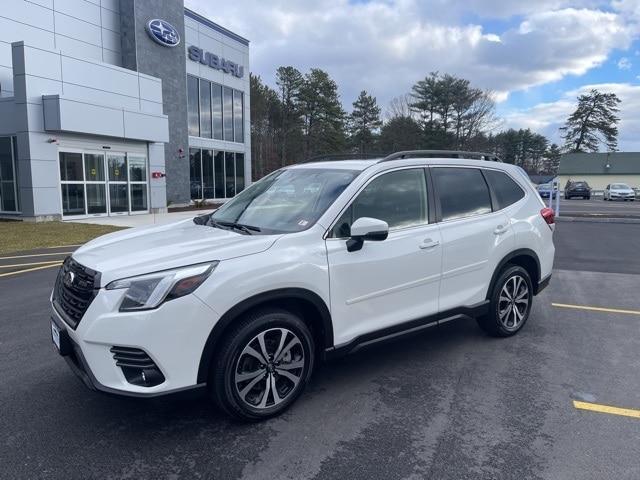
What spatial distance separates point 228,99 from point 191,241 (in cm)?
2800

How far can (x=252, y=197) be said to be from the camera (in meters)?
4.53

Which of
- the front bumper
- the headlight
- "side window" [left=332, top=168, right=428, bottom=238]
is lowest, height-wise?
the front bumper

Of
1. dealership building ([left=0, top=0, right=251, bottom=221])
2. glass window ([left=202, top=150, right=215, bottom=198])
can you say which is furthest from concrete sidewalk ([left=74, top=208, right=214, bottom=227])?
glass window ([left=202, top=150, right=215, bottom=198])

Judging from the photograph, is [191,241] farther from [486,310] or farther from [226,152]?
[226,152]

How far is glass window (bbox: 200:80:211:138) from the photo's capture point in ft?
90.0

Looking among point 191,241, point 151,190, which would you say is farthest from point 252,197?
point 151,190

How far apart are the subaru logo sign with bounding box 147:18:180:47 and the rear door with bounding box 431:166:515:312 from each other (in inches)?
Answer: 874

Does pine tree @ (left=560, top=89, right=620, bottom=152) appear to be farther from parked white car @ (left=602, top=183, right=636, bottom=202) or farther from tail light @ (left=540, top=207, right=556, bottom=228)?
tail light @ (left=540, top=207, right=556, bottom=228)

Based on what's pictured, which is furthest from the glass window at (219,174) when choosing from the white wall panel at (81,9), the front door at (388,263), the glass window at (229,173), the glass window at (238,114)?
the front door at (388,263)

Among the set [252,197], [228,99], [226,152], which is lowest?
[252,197]

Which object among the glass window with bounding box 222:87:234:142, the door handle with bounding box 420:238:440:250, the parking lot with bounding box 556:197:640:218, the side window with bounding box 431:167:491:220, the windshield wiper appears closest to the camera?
the windshield wiper

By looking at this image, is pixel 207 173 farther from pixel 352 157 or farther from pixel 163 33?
pixel 352 157

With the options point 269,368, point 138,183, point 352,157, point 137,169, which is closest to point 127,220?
point 138,183

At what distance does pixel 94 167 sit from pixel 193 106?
380 inches
